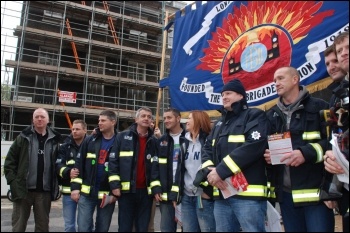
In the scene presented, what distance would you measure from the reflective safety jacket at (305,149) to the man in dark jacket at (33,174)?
9.99 feet

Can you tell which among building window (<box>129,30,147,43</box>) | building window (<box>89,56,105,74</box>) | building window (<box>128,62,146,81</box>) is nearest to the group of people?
building window (<box>89,56,105,74</box>)

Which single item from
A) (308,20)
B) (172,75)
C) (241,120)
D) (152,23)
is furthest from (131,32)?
(241,120)

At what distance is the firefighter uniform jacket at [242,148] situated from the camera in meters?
2.67

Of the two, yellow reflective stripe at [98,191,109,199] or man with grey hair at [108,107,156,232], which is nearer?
man with grey hair at [108,107,156,232]

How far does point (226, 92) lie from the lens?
10.2 feet

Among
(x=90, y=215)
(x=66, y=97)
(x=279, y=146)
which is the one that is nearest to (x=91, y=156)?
(x=90, y=215)

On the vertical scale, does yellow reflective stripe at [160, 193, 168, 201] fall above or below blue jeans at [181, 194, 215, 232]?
above

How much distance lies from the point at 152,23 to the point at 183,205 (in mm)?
21680

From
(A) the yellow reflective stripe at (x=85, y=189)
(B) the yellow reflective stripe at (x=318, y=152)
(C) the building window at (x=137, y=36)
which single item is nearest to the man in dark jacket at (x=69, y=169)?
(A) the yellow reflective stripe at (x=85, y=189)

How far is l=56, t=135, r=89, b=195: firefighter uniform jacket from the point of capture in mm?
4461

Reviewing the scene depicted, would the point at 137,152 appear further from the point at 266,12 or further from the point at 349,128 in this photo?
the point at 266,12

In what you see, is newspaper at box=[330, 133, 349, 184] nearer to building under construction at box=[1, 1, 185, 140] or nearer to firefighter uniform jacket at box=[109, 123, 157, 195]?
firefighter uniform jacket at box=[109, 123, 157, 195]

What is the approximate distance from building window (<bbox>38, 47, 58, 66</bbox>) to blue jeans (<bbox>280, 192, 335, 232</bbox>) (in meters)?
20.4

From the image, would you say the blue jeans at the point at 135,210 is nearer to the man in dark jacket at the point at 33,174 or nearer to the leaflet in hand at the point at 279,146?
the man in dark jacket at the point at 33,174
